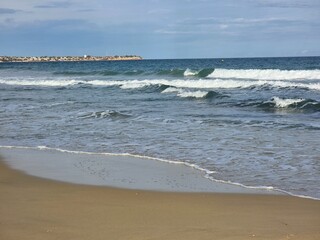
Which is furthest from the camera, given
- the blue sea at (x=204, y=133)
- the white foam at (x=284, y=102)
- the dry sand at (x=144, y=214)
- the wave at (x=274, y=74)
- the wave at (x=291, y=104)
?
the wave at (x=274, y=74)

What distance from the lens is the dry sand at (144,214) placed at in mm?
4430

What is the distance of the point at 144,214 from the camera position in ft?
16.8

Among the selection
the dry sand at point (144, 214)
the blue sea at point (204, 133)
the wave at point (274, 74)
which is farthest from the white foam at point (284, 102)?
the wave at point (274, 74)

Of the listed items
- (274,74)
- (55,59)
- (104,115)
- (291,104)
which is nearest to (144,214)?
(104,115)

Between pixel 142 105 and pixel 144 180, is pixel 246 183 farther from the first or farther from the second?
pixel 142 105

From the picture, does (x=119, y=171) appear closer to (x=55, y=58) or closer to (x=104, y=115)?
(x=104, y=115)

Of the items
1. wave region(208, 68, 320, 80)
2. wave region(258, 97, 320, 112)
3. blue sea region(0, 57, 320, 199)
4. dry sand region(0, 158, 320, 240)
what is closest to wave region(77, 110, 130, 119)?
blue sea region(0, 57, 320, 199)

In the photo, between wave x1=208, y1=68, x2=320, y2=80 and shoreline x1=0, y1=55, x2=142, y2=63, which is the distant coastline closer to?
shoreline x1=0, y1=55, x2=142, y2=63

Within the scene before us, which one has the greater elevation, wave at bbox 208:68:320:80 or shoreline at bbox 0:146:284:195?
wave at bbox 208:68:320:80

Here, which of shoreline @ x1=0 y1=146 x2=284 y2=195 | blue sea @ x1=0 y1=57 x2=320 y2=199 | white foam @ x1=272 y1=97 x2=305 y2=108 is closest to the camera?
shoreline @ x1=0 y1=146 x2=284 y2=195

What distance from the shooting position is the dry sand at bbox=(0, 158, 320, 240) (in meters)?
4.43

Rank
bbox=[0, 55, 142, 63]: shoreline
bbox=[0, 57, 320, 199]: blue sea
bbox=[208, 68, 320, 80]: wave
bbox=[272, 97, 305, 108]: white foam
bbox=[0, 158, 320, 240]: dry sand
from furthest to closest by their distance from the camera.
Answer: bbox=[0, 55, 142, 63]: shoreline < bbox=[208, 68, 320, 80]: wave < bbox=[272, 97, 305, 108]: white foam < bbox=[0, 57, 320, 199]: blue sea < bbox=[0, 158, 320, 240]: dry sand

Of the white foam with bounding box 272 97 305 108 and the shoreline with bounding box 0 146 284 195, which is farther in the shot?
the white foam with bounding box 272 97 305 108

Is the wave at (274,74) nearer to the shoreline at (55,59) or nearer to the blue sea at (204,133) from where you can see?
the blue sea at (204,133)
